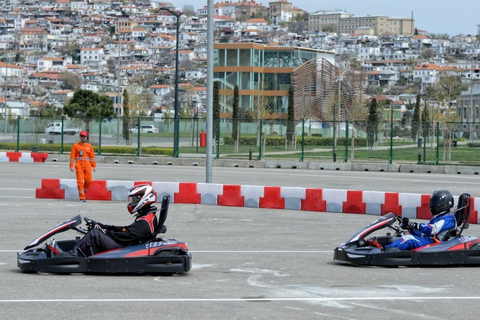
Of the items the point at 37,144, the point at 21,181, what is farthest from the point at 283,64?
the point at 21,181

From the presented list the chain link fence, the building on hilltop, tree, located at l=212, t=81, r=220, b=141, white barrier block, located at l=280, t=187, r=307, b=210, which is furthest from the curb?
the building on hilltop

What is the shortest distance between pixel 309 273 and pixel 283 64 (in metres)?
74.5

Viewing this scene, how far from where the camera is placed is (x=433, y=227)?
11820mm

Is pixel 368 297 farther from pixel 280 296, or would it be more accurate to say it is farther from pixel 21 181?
pixel 21 181

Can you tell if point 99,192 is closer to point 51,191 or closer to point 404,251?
point 51,191

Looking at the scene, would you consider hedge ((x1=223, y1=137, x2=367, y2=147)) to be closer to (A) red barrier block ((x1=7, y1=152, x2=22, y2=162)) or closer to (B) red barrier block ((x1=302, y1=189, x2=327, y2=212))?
(A) red barrier block ((x1=7, y1=152, x2=22, y2=162))

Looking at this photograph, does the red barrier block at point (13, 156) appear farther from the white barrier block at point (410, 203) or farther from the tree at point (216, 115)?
the white barrier block at point (410, 203)

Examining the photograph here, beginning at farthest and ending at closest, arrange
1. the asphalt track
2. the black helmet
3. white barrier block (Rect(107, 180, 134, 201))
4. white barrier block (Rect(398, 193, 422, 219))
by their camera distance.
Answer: white barrier block (Rect(107, 180, 134, 201))
white barrier block (Rect(398, 193, 422, 219))
the black helmet
the asphalt track

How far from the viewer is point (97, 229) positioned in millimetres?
10820

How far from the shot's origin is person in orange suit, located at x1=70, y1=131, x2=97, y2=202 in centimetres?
2102

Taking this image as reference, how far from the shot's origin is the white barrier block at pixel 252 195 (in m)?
20.6

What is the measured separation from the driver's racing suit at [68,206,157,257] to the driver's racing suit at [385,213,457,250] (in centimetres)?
314

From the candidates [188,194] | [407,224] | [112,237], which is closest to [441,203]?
[407,224]

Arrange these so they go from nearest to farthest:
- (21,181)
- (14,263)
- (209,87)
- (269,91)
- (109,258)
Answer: (109,258) → (14,263) → (209,87) → (21,181) → (269,91)
